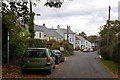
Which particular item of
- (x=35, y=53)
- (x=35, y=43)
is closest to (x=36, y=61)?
(x=35, y=53)

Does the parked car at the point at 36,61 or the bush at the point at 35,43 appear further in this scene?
the bush at the point at 35,43

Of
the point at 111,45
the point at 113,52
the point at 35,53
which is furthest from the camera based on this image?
the point at 111,45

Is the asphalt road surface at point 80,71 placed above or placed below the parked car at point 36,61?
below

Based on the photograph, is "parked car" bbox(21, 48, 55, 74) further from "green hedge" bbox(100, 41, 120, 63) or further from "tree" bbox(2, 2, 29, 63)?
"green hedge" bbox(100, 41, 120, 63)

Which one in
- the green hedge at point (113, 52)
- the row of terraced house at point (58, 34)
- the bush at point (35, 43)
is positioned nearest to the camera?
the green hedge at point (113, 52)

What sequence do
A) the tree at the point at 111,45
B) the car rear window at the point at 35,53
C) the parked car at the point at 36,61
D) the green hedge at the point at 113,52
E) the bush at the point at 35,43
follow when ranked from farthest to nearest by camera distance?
the bush at the point at 35,43 < the tree at the point at 111,45 < the green hedge at the point at 113,52 < the car rear window at the point at 35,53 < the parked car at the point at 36,61

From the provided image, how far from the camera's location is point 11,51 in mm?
15266

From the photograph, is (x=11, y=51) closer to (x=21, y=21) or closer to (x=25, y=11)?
(x=21, y=21)

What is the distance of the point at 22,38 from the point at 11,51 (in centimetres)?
150

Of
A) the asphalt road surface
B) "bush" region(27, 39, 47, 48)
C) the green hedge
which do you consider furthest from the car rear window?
"bush" region(27, 39, 47, 48)

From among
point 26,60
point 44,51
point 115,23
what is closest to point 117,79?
point 44,51

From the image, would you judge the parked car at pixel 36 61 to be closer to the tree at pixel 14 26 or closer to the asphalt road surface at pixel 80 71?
the asphalt road surface at pixel 80 71

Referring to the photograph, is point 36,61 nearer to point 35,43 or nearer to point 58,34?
point 35,43

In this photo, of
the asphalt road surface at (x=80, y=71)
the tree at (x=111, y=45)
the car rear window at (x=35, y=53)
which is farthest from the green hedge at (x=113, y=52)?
the car rear window at (x=35, y=53)
